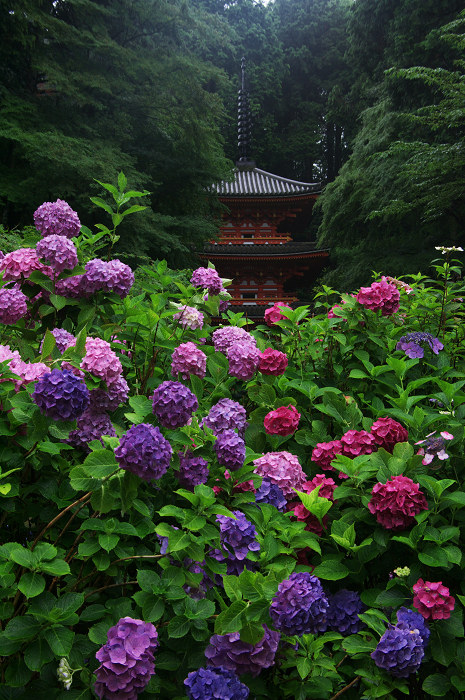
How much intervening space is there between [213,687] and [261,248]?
48.4ft

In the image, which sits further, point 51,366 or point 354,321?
point 354,321

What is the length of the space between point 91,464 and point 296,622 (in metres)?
0.46

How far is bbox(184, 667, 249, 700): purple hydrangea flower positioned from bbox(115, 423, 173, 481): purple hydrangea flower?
Answer: 1.12ft

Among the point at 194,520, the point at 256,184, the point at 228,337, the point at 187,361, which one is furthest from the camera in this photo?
the point at 256,184

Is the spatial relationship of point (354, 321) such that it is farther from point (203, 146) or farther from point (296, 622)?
point (203, 146)

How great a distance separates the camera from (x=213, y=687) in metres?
0.91

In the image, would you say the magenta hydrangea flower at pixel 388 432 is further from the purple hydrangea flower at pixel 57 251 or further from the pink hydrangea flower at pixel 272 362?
the purple hydrangea flower at pixel 57 251

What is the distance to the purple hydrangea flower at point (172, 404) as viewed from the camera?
1.06 meters

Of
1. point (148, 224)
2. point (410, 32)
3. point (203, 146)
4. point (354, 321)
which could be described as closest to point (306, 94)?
point (410, 32)

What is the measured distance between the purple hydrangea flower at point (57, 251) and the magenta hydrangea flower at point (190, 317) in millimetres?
352

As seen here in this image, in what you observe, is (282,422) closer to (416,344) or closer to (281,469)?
(281,469)

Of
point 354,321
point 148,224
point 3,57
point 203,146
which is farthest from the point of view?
point 203,146

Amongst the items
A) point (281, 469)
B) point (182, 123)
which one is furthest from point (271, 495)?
point (182, 123)

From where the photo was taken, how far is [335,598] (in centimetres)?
130
